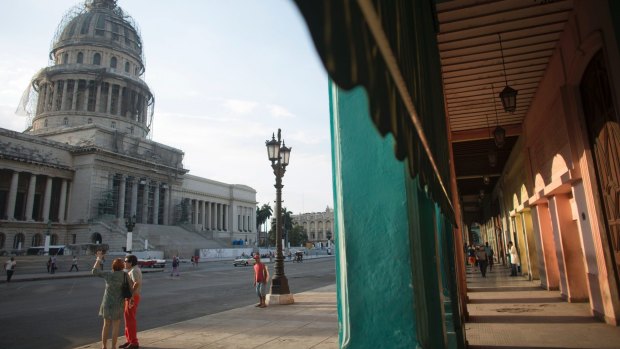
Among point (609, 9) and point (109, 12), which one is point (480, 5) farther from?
point (109, 12)

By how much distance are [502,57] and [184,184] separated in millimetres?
73774

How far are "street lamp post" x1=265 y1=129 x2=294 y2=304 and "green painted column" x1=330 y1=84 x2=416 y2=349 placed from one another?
10384 millimetres

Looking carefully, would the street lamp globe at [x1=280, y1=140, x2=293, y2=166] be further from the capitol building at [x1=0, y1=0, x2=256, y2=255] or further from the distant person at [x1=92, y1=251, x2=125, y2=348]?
the capitol building at [x1=0, y1=0, x2=256, y2=255]

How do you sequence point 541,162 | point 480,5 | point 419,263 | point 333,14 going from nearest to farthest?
point 333,14 < point 419,263 < point 480,5 < point 541,162

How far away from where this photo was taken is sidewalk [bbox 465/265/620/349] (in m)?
6.45

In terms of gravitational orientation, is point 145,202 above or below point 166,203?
below

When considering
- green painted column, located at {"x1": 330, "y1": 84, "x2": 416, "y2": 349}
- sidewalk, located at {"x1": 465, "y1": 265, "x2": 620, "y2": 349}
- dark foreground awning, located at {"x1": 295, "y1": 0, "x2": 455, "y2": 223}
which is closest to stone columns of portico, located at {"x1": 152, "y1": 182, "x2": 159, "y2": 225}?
sidewalk, located at {"x1": 465, "y1": 265, "x2": 620, "y2": 349}

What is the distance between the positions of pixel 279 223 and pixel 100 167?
4931 centimetres

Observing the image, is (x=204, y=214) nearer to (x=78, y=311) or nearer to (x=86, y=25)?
(x=86, y=25)

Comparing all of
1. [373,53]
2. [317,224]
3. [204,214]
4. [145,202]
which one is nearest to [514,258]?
[373,53]

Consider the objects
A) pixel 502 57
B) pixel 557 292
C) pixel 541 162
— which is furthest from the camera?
pixel 557 292

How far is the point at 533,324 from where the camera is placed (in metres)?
7.83

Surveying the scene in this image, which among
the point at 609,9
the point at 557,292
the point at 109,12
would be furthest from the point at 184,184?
the point at 609,9

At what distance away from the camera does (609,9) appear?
16.4 ft
